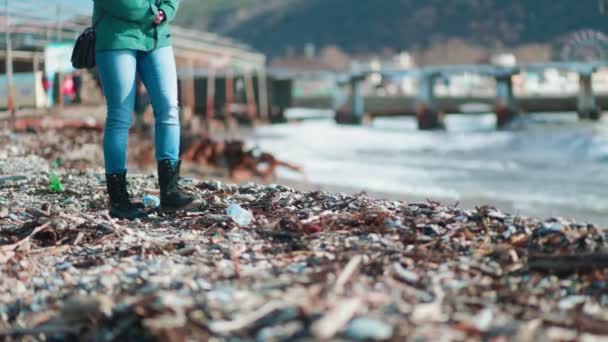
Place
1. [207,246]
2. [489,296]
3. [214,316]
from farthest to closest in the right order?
[207,246], [489,296], [214,316]

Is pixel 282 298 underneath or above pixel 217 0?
underneath

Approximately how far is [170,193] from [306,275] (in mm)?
2076

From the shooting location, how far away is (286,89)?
4553 cm

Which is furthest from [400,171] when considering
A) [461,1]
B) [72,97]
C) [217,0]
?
[217,0]

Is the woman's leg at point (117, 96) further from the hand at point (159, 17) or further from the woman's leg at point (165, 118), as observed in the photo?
the hand at point (159, 17)

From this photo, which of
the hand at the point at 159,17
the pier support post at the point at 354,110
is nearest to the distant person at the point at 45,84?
the hand at the point at 159,17

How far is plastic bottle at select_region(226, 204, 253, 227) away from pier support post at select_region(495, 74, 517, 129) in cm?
2911

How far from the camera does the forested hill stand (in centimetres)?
6881

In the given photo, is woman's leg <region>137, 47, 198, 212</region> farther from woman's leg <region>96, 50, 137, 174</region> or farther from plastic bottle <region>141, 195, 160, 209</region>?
plastic bottle <region>141, 195, 160, 209</region>

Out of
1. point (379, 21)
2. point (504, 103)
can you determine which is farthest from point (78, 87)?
point (379, 21)

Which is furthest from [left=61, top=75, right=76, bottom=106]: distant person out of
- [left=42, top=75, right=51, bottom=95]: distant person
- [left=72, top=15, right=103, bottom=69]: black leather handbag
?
[left=72, top=15, right=103, bottom=69]: black leather handbag

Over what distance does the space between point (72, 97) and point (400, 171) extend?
9.57m

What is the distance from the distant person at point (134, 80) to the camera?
473cm

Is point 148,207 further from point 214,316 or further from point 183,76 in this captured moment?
point 183,76
